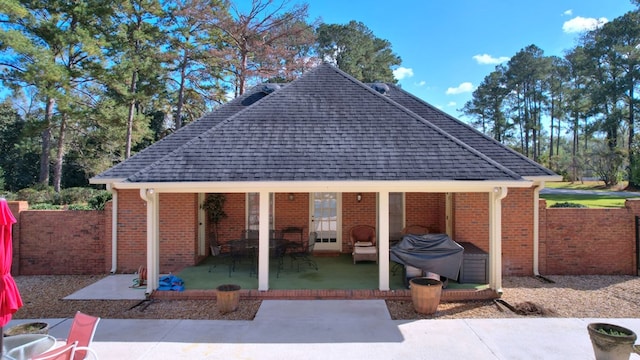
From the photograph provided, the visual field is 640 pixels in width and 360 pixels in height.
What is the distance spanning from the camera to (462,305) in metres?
8.09

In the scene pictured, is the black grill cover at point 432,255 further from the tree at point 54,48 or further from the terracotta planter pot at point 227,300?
the tree at point 54,48

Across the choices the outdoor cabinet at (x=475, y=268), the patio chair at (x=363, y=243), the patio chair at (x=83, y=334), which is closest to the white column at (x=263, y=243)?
the patio chair at (x=363, y=243)

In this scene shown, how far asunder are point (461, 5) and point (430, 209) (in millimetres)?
8271

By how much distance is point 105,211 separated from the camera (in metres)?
10.8

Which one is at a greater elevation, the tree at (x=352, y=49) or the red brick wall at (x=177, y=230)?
the tree at (x=352, y=49)

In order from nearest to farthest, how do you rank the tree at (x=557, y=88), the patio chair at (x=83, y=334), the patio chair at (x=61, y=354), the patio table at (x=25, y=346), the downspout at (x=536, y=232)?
the patio chair at (x=61, y=354), the patio table at (x=25, y=346), the patio chair at (x=83, y=334), the downspout at (x=536, y=232), the tree at (x=557, y=88)

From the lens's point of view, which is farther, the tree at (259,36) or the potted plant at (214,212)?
the tree at (259,36)

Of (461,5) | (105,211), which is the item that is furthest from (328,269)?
(461,5)

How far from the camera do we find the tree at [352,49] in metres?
36.2

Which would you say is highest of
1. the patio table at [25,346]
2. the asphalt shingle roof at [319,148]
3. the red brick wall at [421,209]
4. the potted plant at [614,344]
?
the asphalt shingle roof at [319,148]

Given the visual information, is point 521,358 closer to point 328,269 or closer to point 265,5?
point 328,269

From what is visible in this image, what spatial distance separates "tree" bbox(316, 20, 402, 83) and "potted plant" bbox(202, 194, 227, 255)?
85.9 feet

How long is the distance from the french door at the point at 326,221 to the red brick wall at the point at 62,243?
6.17 m

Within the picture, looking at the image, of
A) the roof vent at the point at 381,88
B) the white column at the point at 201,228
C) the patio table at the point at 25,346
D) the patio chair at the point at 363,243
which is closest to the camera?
the patio table at the point at 25,346
